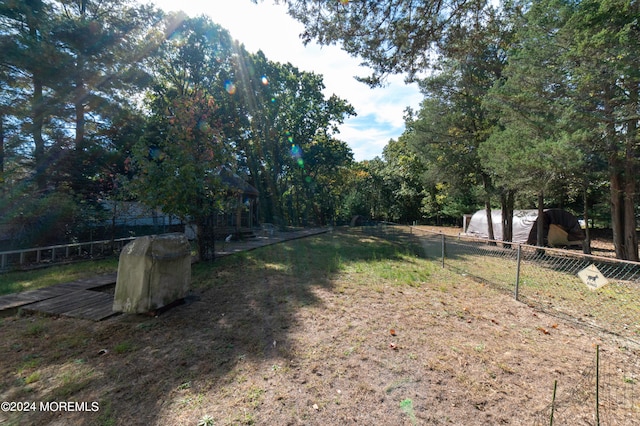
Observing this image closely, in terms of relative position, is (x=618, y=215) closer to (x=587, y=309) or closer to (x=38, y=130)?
(x=587, y=309)

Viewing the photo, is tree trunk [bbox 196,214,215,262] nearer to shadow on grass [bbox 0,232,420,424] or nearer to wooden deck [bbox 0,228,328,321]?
wooden deck [bbox 0,228,328,321]

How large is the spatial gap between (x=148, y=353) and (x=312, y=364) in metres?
1.83

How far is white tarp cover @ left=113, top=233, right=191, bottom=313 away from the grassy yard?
0.24 metres

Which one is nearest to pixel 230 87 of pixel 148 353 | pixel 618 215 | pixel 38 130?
pixel 38 130

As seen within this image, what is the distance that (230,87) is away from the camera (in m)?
17.5

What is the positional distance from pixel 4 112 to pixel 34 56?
2658 millimetres

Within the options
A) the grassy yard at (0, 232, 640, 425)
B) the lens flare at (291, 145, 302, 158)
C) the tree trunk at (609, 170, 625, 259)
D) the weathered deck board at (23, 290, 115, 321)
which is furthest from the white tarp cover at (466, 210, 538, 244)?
the weathered deck board at (23, 290, 115, 321)

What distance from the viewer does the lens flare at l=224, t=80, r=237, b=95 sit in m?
17.5

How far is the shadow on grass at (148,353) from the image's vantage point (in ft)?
7.18

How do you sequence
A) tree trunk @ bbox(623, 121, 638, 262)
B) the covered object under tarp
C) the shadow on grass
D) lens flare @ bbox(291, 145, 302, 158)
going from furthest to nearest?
1. lens flare @ bbox(291, 145, 302, 158)
2. the covered object under tarp
3. tree trunk @ bbox(623, 121, 638, 262)
4. the shadow on grass

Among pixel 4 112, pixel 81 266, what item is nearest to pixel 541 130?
pixel 81 266

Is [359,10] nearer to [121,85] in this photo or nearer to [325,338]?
[325,338]

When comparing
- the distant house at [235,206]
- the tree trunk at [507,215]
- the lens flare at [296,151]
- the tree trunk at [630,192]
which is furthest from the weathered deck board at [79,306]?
the lens flare at [296,151]

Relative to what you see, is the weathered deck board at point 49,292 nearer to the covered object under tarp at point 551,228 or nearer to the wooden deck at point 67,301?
the wooden deck at point 67,301
